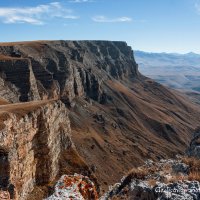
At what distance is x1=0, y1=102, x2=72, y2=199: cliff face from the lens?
5228 cm

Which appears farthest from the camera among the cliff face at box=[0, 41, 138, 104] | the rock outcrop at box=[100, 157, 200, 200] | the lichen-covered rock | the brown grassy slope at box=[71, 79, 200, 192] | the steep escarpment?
the cliff face at box=[0, 41, 138, 104]

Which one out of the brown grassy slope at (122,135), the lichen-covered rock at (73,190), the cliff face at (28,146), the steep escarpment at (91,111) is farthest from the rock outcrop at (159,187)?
the brown grassy slope at (122,135)

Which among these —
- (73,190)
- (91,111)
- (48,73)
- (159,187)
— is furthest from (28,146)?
(91,111)

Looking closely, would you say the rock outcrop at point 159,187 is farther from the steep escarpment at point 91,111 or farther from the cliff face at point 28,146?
the steep escarpment at point 91,111

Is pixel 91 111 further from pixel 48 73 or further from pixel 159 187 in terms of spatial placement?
pixel 159 187

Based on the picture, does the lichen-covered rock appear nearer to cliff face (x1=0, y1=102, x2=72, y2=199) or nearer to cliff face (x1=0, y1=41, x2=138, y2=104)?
cliff face (x1=0, y1=102, x2=72, y2=199)

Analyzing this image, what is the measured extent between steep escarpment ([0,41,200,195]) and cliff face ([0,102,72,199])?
0.84 metres

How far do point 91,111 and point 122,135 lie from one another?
1626 cm

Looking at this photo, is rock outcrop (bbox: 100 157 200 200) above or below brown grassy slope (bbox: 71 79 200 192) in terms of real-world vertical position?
above

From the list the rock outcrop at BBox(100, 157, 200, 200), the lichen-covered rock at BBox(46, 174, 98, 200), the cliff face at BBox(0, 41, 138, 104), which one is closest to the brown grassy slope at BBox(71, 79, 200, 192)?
the cliff face at BBox(0, 41, 138, 104)

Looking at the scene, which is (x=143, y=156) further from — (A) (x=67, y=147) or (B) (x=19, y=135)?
(B) (x=19, y=135)

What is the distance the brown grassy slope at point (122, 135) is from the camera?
114062mm

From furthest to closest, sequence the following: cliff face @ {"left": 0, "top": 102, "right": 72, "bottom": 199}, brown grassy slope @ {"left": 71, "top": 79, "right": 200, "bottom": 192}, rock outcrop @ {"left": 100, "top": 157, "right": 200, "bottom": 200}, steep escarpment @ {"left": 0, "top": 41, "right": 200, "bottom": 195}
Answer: brown grassy slope @ {"left": 71, "top": 79, "right": 200, "bottom": 192} → steep escarpment @ {"left": 0, "top": 41, "right": 200, "bottom": 195} → cliff face @ {"left": 0, "top": 102, "right": 72, "bottom": 199} → rock outcrop @ {"left": 100, "top": 157, "right": 200, "bottom": 200}

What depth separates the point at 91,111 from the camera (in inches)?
6009
